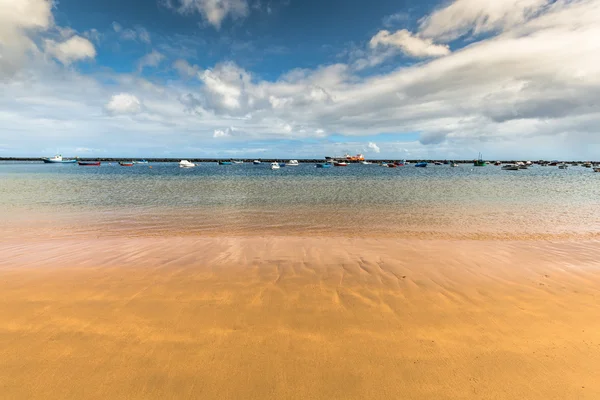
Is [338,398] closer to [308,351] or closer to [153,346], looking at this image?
[308,351]

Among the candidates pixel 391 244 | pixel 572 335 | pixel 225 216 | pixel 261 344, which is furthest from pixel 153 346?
pixel 225 216

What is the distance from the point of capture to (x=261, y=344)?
4805mm

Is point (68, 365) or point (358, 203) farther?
point (358, 203)

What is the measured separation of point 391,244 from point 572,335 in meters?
6.49

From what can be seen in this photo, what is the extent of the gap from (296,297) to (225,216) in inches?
485

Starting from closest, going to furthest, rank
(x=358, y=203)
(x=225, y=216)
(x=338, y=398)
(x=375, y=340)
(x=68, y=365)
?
(x=338, y=398) < (x=68, y=365) < (x=375, y=340) < (x=225, y=216) < (x=358, y=203)

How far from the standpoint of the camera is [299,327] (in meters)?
5.33

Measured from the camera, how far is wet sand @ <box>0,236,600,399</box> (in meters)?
3.98

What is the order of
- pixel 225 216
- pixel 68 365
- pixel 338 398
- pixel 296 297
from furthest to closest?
pixel 225 216, pixel 296 297, pixel 68 365, pixel 338 398

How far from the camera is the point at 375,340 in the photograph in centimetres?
495

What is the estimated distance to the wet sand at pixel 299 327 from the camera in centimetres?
398

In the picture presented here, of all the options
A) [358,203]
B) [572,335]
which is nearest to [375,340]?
[572,335]

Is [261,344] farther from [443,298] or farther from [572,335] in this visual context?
[572,335]

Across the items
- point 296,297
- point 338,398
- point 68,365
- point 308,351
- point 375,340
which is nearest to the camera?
point 338,398
